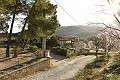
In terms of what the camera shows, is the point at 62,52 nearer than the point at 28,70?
No

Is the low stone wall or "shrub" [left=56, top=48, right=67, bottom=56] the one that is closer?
the low stone wall

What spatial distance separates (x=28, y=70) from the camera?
23.6m

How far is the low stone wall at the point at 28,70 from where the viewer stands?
64.5ft

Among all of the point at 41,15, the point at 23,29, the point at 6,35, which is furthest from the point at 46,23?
the point at 6,35

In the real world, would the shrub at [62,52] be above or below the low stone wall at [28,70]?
above

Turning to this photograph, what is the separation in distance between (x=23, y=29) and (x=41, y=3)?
383 centimetres

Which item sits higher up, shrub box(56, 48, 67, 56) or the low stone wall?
shrub box(56, 48, 67, 56)

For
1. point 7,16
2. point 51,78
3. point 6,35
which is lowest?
point 51,78

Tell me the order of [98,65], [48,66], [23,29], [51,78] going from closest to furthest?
[51,78], [98,65], [48,66], [23,29]

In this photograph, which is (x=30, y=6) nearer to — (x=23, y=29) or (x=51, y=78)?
(x=23, y=29)

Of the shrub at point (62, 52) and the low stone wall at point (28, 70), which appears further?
the shrub at point (62, 52)

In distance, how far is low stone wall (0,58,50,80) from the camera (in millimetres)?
19672

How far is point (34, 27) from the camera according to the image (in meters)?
31.1

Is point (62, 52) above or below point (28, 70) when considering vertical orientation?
above
